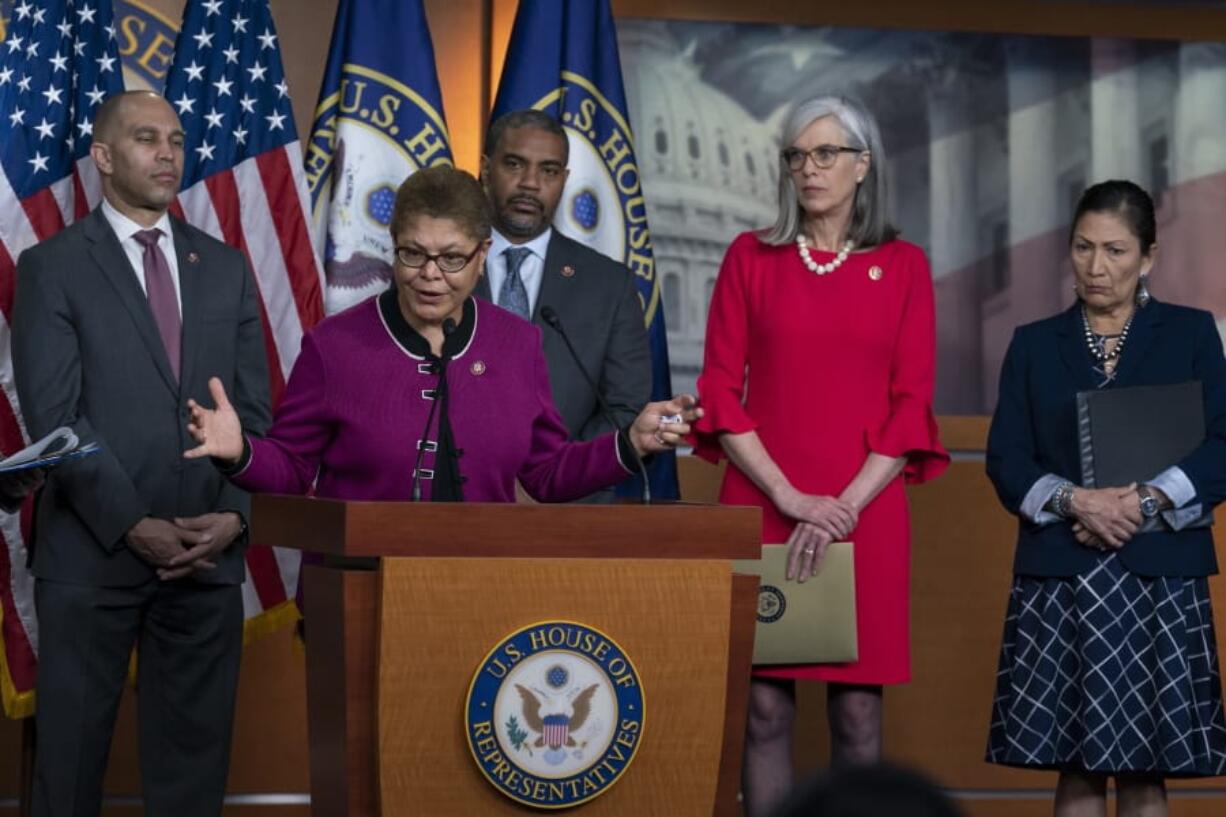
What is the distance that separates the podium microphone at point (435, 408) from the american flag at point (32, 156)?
1.65 m

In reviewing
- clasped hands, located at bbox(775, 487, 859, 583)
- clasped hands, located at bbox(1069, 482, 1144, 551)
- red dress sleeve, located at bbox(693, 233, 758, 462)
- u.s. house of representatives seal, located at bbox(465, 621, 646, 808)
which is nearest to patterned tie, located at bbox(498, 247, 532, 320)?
red dress sleeve, located at bbox(693, 233, 758, 462)

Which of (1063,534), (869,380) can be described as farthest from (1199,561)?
(869,380)

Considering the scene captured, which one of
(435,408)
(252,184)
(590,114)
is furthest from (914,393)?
(252,184)

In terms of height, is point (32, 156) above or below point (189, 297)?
above

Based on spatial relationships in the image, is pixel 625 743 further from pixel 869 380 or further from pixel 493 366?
pixel 869 380

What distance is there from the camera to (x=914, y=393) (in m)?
3.70

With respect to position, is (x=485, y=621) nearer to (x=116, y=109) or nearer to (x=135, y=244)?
(x=135, y=244)

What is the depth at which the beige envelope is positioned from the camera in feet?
11.8

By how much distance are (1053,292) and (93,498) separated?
9.65 feet

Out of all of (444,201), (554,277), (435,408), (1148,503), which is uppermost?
(554,277)

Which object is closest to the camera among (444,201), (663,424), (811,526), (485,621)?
(485,621)

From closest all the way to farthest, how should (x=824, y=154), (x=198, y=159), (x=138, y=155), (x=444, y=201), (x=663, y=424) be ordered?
(x=663, y=424)
(x=444, y=201)
(x=824, y=154)
(x=138, y=155)
(x=198, y=159)

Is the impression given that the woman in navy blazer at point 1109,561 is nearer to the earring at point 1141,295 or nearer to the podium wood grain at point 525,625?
the earring at point 1141,295

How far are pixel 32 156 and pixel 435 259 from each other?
1.87 metres
